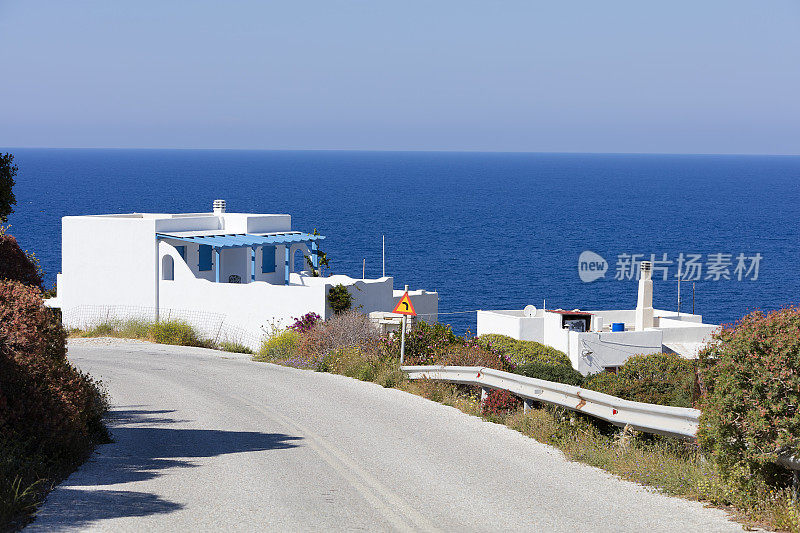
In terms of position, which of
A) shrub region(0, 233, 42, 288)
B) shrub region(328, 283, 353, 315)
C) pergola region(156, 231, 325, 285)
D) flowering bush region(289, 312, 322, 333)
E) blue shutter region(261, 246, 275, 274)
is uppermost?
pergola region(156, 231, 325, 285)

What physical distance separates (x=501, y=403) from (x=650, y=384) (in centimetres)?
226

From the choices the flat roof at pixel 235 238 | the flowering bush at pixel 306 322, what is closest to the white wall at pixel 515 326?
the flat roof at pixel 235 238

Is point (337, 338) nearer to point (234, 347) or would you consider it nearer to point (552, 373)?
point (234, 347)

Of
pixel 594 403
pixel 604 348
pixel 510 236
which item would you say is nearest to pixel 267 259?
pixel 604 348

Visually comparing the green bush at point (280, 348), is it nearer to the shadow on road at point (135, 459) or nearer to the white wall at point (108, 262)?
the white wall at point (108, 262)

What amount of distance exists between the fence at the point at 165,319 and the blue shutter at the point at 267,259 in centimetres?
421

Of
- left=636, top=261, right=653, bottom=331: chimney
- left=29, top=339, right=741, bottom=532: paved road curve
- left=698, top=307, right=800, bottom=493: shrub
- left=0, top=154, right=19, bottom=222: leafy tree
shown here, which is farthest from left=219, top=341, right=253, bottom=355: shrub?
left=698, top=307, right=800, bottom=493: shrub

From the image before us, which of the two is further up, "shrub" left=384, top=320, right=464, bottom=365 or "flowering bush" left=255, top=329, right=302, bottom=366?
"shrub" left=384, top=320, right=464, bottom=365

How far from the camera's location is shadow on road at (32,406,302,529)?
9164 mm

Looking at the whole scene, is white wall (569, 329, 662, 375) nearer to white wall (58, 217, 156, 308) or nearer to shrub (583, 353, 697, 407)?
white wall (58, 217, 156, 308)

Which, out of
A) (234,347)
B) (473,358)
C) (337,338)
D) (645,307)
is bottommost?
(234,347)

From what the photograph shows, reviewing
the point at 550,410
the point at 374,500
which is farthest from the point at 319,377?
the point at 374,500

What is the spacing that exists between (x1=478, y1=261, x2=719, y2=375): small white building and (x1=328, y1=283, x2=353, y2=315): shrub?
35.3 ft

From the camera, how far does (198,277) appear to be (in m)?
35.4
